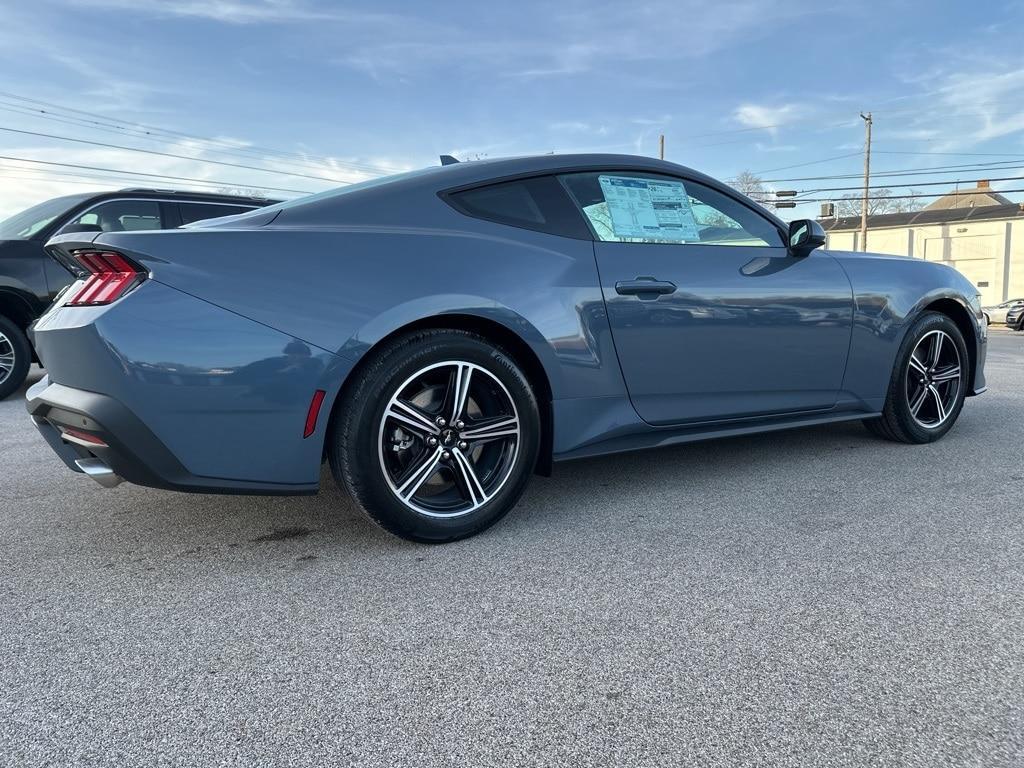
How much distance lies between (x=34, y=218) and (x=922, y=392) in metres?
6.88

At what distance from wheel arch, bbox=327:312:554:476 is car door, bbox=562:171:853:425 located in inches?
13.7

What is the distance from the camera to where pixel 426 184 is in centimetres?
280

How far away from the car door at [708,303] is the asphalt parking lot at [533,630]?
46 centimetres

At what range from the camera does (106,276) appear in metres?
2.33

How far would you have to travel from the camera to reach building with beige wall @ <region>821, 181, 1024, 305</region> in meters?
41.2

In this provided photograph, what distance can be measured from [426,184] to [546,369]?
2.69ft

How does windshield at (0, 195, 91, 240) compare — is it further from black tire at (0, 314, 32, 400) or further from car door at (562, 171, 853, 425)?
car door at (562, 171, 853, 425)

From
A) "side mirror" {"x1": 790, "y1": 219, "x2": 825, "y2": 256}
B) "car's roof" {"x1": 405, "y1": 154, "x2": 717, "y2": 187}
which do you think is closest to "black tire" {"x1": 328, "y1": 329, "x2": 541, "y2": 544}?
"car's roof" {"x1": 405, "y1": 154, "x2": 717, "y2": 187}

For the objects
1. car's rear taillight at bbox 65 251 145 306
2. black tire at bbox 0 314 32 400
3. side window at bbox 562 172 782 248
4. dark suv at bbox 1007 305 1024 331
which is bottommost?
dark suv at bbox 1007 305 1024 331

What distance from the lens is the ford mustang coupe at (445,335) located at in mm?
2283

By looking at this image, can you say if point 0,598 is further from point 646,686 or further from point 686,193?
point 686,193

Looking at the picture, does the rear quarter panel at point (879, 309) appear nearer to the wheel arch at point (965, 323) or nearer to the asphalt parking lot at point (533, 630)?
the wheel arch at point (965, 323)

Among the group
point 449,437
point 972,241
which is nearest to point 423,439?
point 449,437

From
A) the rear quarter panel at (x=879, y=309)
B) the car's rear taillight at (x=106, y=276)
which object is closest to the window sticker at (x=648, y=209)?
the rear quarter panel at (x=879, y=309)
